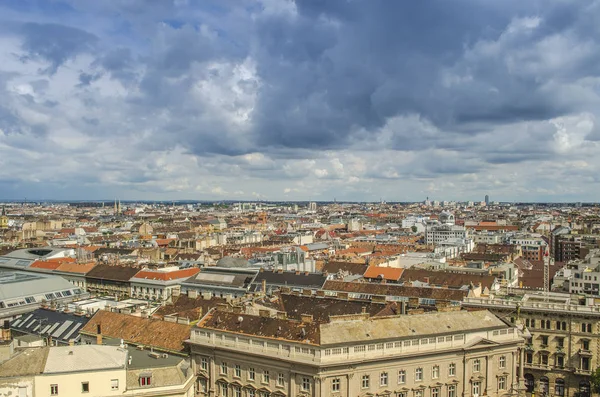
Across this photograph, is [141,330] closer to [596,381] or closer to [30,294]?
[30,294]

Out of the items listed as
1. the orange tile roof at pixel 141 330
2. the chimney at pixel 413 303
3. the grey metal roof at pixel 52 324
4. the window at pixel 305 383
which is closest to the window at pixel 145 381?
the window at pixel 305 383

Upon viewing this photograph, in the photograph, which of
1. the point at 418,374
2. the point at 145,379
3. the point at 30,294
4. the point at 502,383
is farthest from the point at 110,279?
the point at 502,383

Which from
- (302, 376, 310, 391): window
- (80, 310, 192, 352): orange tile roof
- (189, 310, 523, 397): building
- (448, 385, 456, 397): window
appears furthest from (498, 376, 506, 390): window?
(80, 310, 192, 352): orange tile roof

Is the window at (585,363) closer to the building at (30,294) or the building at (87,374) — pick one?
the building at (87,374)

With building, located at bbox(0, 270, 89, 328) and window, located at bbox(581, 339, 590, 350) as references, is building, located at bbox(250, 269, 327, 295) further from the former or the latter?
window, located at bbox(581, 339, 590, 350)

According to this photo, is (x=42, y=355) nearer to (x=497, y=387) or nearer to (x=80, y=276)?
(x=497, y=387)

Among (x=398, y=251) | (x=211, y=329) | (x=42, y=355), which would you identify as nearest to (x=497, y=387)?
(x=211, y=329)
